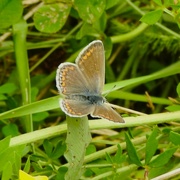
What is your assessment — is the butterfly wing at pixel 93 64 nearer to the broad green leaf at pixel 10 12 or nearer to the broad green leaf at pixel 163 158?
the broad green leaf at pixel 163 158

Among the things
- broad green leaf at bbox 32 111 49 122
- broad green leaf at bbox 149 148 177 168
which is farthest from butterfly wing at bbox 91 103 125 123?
broad green leaf at bbox 32 111 49 122

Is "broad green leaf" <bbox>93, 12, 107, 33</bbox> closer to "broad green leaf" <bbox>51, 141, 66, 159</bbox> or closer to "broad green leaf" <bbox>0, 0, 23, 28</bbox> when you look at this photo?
"broad green leaf" <bbox>0, 0, 23, 28</bbox>

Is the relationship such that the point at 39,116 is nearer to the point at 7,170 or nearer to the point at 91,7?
the point at 91,7

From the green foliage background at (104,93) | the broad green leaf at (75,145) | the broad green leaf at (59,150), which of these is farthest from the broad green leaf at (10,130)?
the broad green leaf at (75,145)

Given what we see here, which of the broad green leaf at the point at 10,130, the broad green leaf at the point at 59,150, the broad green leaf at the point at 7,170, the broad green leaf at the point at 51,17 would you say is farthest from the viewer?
the broad green leaf at the point at 51,17

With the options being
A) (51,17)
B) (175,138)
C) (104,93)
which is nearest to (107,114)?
(175,138)

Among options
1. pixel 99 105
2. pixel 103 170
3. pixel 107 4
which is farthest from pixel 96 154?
pixel 107 4
